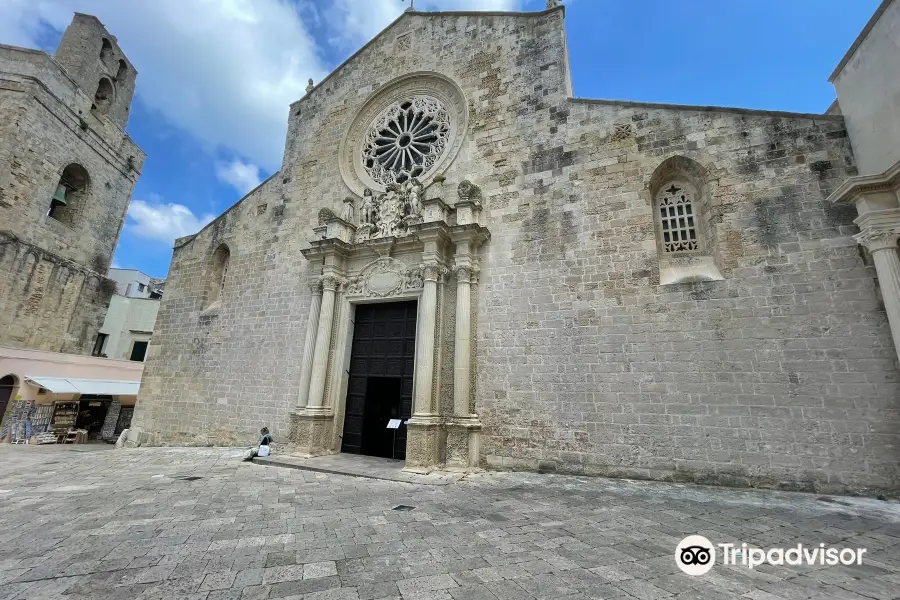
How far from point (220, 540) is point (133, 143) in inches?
1022

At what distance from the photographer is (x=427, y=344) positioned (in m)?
8.21

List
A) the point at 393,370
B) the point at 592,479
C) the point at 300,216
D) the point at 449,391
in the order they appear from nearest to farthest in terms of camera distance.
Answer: the point at 592,479 < the point at 449,391 < the point at 393,370 < the point at 300,216

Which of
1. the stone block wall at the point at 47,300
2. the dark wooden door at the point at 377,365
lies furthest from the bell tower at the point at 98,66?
the dark wooden door at the point at 377,365

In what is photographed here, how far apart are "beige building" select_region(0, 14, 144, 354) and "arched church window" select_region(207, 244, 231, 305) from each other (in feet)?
31.1

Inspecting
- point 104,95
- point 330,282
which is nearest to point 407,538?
point 330,282

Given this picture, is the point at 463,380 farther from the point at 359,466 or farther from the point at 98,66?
the point at 98,66

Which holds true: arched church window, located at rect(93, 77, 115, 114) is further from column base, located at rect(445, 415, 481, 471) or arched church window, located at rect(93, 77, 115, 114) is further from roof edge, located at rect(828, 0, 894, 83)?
roof edge, located at rect(828, 0, 894, 83)

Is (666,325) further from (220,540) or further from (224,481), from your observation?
(224,481)

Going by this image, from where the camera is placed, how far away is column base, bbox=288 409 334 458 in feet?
28.2

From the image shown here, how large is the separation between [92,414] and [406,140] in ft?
56.8

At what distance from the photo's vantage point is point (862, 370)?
597cm

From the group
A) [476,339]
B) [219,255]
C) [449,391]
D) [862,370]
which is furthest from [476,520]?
[219,255]

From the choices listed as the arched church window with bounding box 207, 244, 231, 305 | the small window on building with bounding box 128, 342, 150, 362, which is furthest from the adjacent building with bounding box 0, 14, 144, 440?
the arched church window with bounding box 207, 244, 231, 305

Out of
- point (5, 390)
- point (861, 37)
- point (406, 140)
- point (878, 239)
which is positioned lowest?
point (5, 390)
